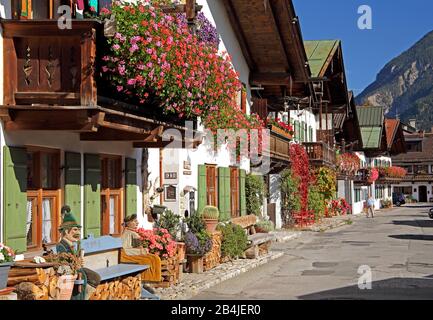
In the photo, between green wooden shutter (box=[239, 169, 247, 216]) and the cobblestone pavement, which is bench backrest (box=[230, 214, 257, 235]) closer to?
green wooden shutter (box=[239, 169, 247, 216])

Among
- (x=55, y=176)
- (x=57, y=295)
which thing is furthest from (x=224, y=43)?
(x=57, y=295)

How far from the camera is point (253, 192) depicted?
913 inches

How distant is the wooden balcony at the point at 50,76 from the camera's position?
9.41m

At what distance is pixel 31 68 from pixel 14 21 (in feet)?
1.99

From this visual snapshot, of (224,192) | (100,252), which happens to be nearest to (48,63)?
(100,252)

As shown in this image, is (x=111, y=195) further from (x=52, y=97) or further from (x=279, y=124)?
(x=279, y=124)

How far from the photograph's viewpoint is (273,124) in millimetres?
24078

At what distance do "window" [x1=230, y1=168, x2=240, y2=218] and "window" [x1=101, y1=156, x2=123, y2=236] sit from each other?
8.20m

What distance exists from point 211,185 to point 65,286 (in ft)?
34.6

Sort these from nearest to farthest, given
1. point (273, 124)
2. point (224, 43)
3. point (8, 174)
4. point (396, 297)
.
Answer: point (8, 174) < point (396, 297) < point (224, 43) < point (273, 124)

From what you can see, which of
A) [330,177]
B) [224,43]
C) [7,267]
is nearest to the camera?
[7,267]

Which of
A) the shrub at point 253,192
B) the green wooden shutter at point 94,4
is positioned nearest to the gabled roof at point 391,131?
the shrub at point 253,192

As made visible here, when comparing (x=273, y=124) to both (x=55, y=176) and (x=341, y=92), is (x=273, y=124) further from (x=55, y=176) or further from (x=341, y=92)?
(x=341, y=92)

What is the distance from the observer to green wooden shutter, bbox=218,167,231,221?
1920cm
